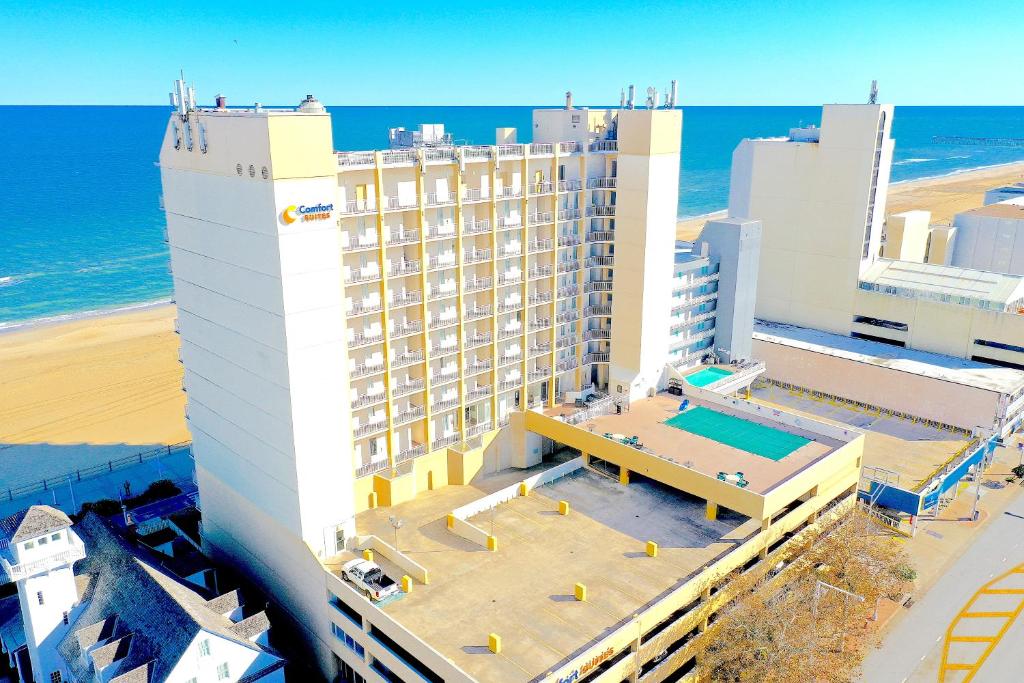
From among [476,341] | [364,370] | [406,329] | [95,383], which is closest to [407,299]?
[406,329]

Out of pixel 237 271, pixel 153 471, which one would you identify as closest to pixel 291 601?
pixel 237 271

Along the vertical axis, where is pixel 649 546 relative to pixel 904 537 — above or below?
above

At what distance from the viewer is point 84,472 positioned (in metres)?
Result: 71.9

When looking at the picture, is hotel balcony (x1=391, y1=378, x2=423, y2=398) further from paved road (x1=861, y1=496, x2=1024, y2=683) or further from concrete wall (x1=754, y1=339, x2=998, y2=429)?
concrete wall (x1=754, y1=339, x2=998, y2=429)

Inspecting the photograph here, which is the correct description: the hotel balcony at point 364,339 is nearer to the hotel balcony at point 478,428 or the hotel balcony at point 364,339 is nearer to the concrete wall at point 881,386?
the hotel balcony at point 478,428

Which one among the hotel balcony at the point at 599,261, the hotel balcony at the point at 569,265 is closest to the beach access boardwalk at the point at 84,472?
the hotel balcony at the point at 569,265

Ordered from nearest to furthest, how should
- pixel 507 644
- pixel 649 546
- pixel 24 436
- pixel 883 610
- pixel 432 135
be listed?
pixel 507 644 < pixel 649 546 < pixel 883 610 < pixel 432 135 < pixel 24 436

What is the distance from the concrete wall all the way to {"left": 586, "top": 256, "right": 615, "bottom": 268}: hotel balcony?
26740mm

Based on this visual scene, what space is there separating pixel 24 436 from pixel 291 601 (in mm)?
50094

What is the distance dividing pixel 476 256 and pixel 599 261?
12.6 m

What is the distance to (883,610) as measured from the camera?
50.2 meters

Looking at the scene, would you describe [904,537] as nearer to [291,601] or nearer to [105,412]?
[291,601]

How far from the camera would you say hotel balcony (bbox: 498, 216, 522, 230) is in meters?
56.2

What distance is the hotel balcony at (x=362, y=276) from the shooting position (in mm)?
47938
